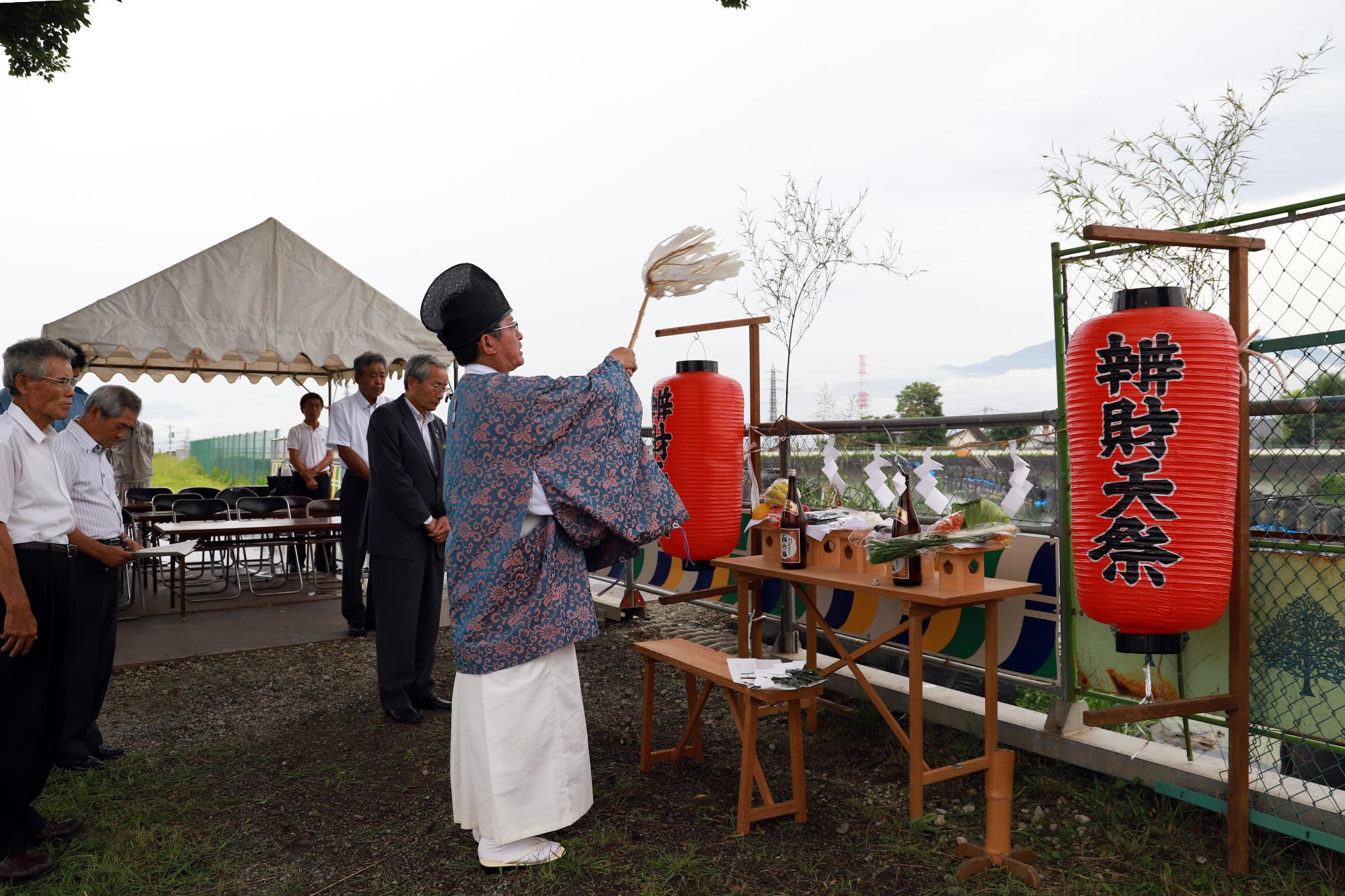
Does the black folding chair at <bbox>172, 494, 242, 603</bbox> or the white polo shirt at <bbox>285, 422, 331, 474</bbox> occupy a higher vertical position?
the white polo shirt at <bbox>285, 422, 331, 474</bbox>

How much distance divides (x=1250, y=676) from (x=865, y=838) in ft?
4.53

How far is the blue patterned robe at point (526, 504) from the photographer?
9.56 ft

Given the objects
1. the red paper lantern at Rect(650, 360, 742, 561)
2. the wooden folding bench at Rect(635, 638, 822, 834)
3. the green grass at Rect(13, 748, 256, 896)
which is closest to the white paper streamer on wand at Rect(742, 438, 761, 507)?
the red paper lantern at Rect(650, 360, 742, 561)

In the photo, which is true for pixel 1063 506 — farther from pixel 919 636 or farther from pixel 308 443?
pixel 308 443

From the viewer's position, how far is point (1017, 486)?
3223mm

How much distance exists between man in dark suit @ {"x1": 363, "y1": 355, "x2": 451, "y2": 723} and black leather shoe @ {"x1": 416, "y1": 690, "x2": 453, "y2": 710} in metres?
0.07

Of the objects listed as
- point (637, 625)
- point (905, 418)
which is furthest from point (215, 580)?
point (905, 418)

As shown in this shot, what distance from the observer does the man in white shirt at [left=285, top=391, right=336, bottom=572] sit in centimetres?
909

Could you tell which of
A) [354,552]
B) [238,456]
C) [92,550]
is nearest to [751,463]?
[92,550]

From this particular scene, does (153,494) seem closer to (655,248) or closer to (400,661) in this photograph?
(400,661)

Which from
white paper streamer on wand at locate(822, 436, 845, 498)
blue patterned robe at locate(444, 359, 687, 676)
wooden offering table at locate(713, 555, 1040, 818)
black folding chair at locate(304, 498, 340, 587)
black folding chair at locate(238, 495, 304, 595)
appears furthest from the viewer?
black folding chair at locate(304, 498, 340, 587)

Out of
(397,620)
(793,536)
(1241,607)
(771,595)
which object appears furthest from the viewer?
(771,595)

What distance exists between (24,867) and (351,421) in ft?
13.7

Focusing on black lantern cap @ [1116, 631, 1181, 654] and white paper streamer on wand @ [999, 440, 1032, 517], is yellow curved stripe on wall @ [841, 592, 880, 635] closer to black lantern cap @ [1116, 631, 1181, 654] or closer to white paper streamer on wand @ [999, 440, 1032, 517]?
white paper streamer on wand @ [999, 440, 1032, 517]
